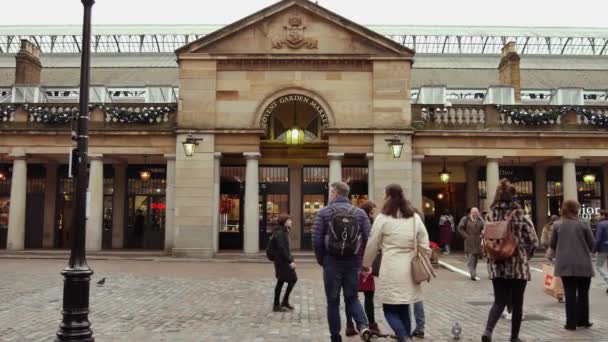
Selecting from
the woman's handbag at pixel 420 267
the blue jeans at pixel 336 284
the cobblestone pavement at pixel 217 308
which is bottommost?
the cobblestone pavement at pixel 217 308

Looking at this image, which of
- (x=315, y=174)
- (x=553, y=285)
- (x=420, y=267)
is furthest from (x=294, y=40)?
(x=420, y=267)

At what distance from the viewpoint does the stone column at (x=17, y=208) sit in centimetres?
2255

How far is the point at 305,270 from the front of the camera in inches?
704

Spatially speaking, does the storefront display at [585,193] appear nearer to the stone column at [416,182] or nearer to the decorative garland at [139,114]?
the stone column at [416,182]

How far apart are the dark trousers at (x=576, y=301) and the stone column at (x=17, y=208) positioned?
68.2ft

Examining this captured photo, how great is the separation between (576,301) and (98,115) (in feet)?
63.3

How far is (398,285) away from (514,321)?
186 centimetres

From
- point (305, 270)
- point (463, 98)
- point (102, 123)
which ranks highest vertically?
point (463, 98)

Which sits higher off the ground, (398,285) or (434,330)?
(398,285)

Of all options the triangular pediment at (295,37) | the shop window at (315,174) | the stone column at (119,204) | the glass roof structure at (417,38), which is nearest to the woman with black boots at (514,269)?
the triangular pediment at (295,37)

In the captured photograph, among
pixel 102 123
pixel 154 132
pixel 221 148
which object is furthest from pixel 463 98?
pixel 102 123

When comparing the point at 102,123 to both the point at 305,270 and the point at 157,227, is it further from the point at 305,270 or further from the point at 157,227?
the point at 305,270

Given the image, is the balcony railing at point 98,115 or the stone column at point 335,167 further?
the balcony railing at point 98,115

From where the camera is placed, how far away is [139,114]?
73.7 ft
